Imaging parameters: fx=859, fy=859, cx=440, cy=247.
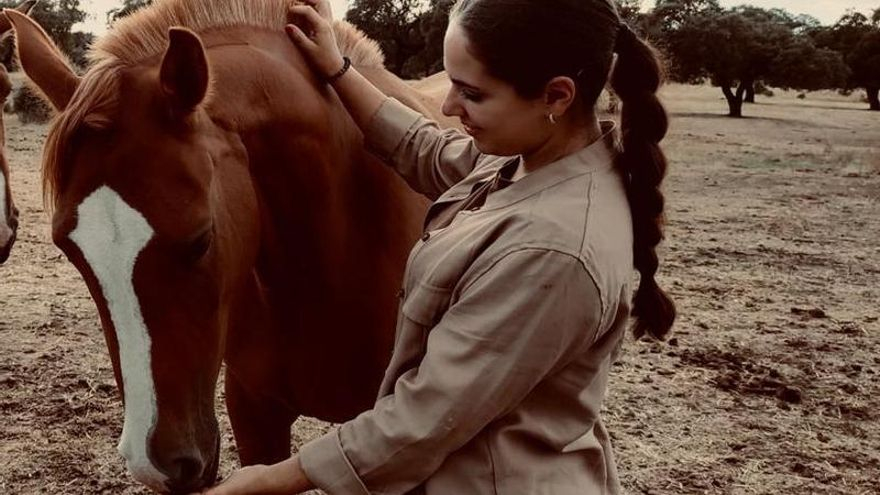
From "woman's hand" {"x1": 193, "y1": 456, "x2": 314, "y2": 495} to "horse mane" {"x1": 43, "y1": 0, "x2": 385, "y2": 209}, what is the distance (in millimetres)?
608

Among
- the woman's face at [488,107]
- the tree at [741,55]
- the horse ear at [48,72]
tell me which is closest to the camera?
the woman's face at [488,107]

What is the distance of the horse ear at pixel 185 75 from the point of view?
1492 millimetres

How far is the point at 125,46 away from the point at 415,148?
713 mm

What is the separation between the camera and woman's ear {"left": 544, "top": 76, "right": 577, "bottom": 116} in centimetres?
138

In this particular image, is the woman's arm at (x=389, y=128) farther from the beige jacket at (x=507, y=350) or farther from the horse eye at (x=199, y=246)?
the horse eye at (x=199, y=246)

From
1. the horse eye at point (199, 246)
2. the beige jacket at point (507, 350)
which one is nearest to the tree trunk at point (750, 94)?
the beige jacket at point (507, 350)

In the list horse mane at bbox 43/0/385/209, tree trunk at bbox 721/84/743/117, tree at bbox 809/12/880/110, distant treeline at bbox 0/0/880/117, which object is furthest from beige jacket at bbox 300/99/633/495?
tree at bbox 809/12/880/110

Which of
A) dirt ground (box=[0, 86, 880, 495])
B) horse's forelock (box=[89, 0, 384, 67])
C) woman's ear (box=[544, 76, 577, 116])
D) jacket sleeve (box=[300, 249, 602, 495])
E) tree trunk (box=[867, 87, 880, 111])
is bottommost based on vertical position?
tree trunk (box=[867, 87, 880, 111])

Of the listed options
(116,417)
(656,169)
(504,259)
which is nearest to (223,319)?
(504,259)

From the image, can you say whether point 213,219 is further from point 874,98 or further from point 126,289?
point 874,98

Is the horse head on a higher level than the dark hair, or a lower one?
lower

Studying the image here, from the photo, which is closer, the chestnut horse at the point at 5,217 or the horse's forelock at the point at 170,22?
the horse's forelock at the point at 170,22

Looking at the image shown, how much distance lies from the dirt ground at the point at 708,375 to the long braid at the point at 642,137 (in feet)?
2.51

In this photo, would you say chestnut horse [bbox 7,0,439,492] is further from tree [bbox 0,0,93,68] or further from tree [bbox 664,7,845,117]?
tree [bbox 664,7,845,117]
